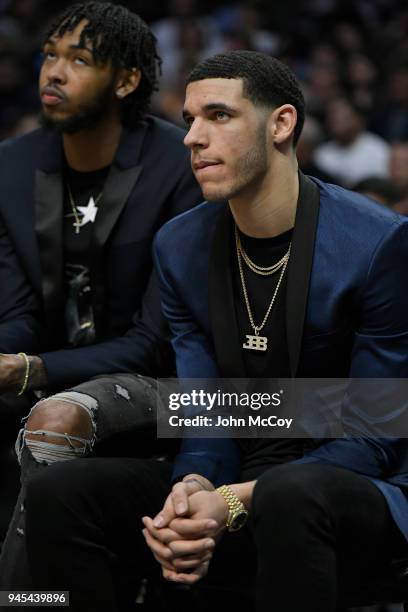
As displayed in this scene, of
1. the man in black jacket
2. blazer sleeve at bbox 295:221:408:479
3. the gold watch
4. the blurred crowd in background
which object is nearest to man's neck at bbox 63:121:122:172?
the man in black jacket

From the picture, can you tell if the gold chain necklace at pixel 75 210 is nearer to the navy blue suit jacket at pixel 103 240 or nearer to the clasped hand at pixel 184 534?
the navy blue suit jacket at pixel 103 240

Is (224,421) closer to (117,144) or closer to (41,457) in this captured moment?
(41,457)

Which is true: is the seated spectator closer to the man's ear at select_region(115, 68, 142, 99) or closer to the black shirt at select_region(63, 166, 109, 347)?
the man's ear at select_region(115, 68, 142, 99)

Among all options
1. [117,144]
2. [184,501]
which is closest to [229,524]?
[184,501]

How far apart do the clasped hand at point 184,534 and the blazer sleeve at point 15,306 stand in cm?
113

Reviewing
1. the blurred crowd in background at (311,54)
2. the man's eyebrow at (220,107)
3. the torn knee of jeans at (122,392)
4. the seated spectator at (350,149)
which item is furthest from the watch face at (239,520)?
the seated spectator at (350,149)

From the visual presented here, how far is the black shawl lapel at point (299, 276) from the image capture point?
2.72 metres

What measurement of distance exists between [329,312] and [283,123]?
514 millimetres

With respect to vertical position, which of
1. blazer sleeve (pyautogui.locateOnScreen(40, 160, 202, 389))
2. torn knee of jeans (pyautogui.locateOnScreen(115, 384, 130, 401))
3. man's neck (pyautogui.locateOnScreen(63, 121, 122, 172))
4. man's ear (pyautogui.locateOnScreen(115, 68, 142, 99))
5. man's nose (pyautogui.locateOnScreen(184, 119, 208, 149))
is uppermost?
man's ear (pyautogui.locateOnScreen(115, 68, 142, 99))

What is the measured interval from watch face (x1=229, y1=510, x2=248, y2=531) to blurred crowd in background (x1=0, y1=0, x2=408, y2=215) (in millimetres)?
4869

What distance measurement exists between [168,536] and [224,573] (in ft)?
1.10

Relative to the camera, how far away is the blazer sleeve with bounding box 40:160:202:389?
3201mm

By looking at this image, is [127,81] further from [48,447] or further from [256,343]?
[48,447]

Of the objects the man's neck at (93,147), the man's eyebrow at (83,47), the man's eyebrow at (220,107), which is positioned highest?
the man's eyebrow at (83,47)
